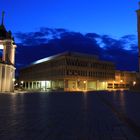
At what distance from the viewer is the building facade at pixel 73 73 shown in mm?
111562

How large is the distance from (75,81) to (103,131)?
106 meters

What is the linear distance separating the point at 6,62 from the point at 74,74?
143 feet

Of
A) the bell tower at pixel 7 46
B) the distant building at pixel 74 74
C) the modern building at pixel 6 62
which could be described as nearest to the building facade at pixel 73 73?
the distant building at pixel 74 74

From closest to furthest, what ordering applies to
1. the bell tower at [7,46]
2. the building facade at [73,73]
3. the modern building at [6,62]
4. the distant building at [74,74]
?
the modern building at [6,62] → the bell tower at [7,46] → the building facade at [73,73] → the distant building at [74,74]

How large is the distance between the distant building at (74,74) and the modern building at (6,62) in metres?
31.7

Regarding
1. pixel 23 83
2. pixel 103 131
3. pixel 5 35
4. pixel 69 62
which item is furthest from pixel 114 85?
pixel 103 131

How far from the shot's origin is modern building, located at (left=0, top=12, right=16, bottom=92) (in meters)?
71.8

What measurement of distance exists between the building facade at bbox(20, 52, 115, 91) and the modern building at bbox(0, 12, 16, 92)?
31.7m

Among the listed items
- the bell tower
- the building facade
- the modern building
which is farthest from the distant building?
the bell tower

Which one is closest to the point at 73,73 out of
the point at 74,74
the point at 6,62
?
the point at 74,74

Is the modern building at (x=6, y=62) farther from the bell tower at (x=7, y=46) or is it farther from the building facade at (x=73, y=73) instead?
the building facade at (x=73, y=73)

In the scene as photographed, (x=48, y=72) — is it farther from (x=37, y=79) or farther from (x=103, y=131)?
(x=103, y=131)

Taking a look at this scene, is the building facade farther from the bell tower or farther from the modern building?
the bell tower

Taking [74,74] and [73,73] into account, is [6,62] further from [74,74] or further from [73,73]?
[74,74]
